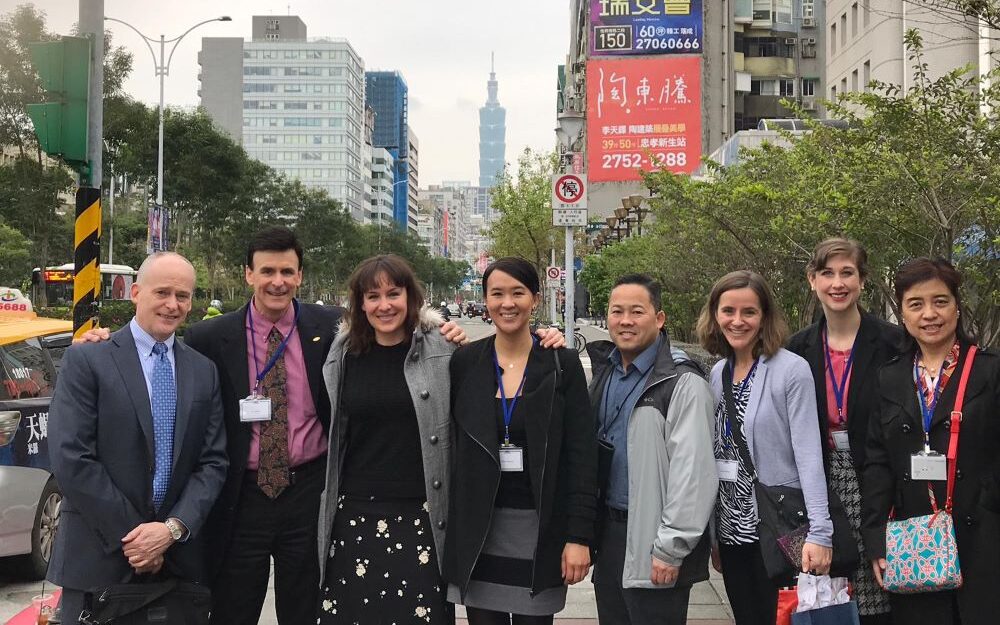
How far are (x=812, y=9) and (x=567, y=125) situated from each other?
145ft

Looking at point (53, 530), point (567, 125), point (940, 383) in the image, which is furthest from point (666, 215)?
point (940, 383)

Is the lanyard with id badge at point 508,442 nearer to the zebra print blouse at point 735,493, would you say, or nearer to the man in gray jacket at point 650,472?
the man in gray jacket at point 650,472

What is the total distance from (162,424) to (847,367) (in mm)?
2564

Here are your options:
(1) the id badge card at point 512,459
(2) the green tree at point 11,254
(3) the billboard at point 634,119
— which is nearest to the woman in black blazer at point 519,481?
(1) the id badge card at point 512,459

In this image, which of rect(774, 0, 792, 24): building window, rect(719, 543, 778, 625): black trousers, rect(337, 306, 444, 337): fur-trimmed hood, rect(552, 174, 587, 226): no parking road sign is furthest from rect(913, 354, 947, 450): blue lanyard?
rect(774, 0, 792, 24): building window

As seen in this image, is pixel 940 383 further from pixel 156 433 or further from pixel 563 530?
pixel 156 433

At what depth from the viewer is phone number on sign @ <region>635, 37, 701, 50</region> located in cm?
3362

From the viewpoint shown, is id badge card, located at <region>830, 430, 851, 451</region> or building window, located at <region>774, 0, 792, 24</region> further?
building window, located at <region>774, 0, 792, 24</region>

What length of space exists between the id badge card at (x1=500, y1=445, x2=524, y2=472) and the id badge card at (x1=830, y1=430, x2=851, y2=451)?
1190 mm

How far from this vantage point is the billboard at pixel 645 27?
33.4 metres

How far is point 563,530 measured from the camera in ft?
Answer: 11.4

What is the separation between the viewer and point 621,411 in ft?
11.7

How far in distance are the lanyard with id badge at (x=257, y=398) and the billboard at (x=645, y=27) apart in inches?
1223

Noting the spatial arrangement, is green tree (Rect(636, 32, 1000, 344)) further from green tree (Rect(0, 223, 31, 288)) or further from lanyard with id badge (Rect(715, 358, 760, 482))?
green tree (Rect(0, 223, 31, 288))
